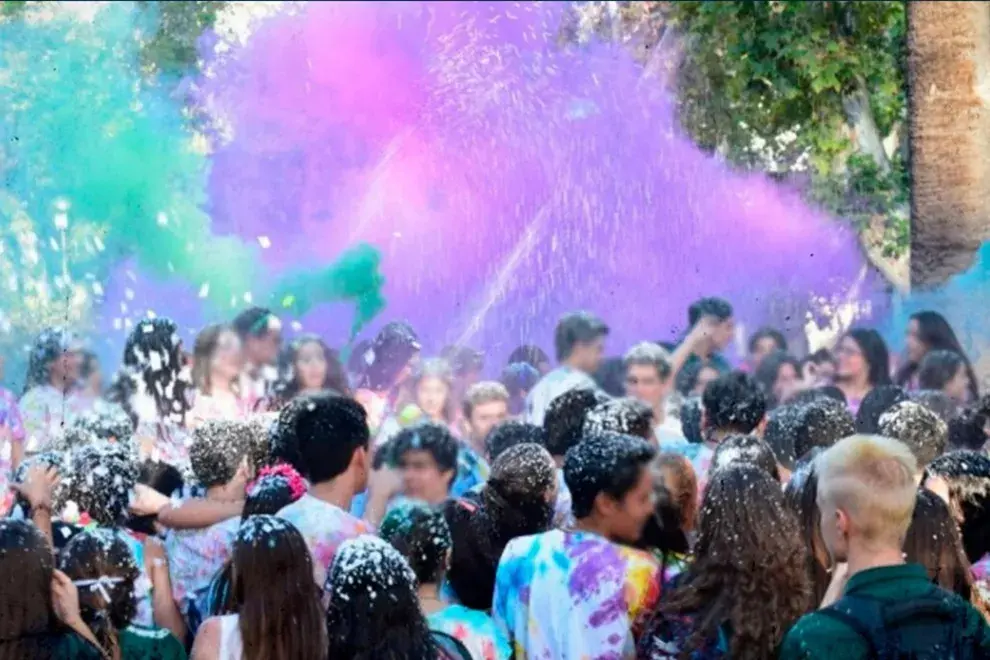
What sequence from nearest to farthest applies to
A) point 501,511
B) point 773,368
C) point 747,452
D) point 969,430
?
point 501,511 < point 747,452 < point 969,430 < point 773,368

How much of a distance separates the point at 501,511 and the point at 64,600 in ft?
4.78

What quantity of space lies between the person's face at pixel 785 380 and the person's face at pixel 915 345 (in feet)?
2.09

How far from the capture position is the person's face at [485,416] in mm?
7840

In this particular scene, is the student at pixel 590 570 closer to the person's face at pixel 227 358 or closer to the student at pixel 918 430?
the student at pixel 918 430

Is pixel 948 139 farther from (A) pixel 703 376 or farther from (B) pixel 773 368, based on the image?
(A) pixel 703 376

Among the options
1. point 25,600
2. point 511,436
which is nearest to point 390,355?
point 511,436

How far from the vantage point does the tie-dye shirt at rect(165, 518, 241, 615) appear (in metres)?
5.52

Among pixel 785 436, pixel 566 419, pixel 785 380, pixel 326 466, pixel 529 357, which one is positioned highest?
pixel 326 466

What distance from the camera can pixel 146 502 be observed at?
568 cm

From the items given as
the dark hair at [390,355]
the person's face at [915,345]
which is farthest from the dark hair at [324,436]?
the person's face at [915,345]

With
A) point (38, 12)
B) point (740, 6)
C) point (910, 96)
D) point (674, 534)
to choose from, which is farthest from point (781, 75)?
point (38, 12)

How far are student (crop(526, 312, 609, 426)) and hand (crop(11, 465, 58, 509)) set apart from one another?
10.3 ft

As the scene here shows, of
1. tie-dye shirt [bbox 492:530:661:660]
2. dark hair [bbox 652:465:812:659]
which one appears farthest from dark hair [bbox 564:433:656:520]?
dark hair [bbox 652:465:812:659]

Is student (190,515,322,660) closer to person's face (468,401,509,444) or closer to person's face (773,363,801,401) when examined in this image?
person's face (468,401,509,444)
